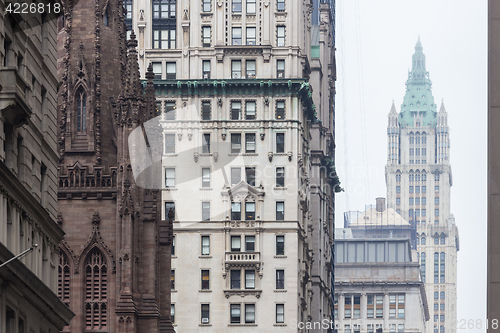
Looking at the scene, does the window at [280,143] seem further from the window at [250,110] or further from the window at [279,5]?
the window at [279,5]

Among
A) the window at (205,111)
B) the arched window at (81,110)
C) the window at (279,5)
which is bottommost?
the arched window at (81,110)

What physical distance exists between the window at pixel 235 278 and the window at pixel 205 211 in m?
5.49

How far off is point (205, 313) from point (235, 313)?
2.75 metres

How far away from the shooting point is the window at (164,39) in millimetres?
133125

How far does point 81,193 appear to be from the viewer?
8831cm

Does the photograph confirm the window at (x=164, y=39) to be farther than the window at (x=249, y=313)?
Yes

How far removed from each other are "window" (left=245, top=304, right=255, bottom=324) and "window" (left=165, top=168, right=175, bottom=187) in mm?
13357

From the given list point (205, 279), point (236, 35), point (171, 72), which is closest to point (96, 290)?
point (205, 279)

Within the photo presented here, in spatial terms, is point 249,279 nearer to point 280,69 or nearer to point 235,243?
point 235,243

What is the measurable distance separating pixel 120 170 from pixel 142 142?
2.28m

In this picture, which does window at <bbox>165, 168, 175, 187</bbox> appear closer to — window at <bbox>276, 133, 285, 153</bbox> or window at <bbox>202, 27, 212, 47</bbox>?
window at <bbox>276, 133, 285, 153</bbox>

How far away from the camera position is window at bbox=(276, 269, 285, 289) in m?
127

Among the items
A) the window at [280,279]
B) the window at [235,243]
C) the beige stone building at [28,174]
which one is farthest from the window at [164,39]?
the beige stone building at [28,174]
